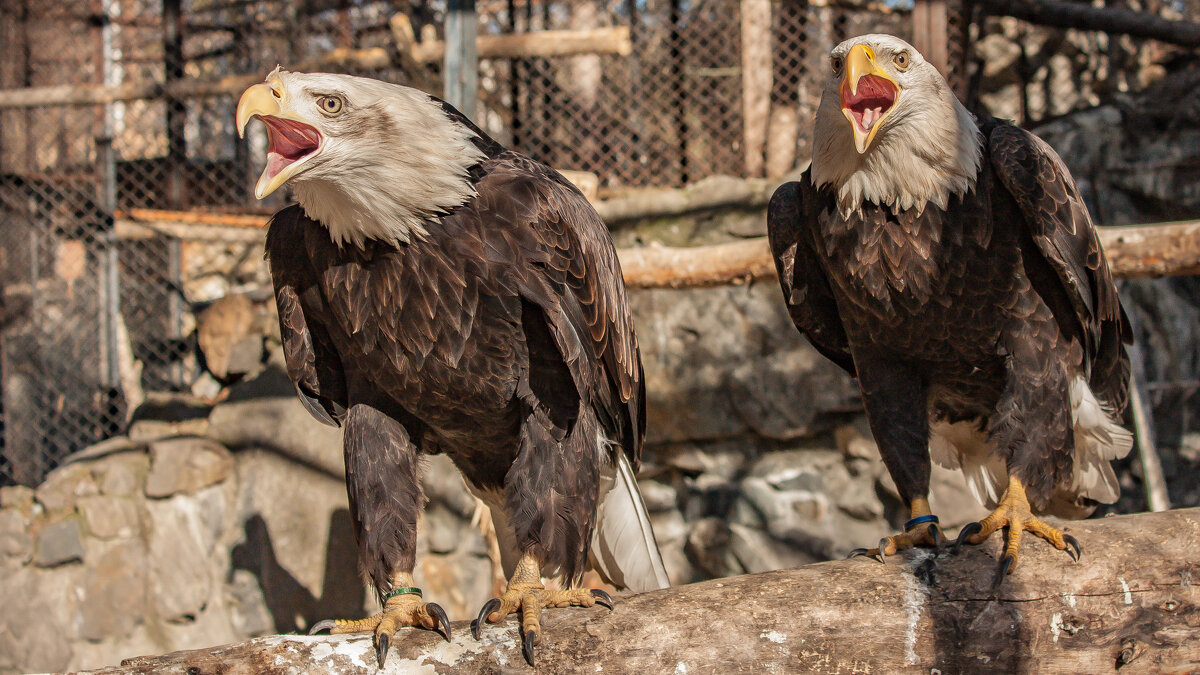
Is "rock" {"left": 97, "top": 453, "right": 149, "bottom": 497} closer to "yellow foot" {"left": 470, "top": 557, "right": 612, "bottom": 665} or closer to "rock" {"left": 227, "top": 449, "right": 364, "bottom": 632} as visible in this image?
"rock" {"left": 227, "top": 449, "right": 364, "bottom": 632}

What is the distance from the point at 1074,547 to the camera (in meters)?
2.16

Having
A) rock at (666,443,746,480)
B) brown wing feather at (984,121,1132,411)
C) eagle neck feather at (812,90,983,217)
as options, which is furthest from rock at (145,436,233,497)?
brown wing feather at (984,121,1132,411)

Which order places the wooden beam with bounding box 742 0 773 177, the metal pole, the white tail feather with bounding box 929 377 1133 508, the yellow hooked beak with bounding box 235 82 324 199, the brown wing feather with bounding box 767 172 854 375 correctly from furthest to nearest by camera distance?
the wooden beam with bounding box 742 0 773 177 < the metal pole < the white tail feather with bounding box 929 377 1133 508 < the brown wing feather with bounding box 767 172 854 375 < the yellow hooked beak with bounding box 235 82 324 199

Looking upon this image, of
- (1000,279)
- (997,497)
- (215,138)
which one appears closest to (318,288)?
(1000,279)

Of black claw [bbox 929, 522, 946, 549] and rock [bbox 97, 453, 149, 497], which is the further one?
rock [bbox 97, 453, 149, 497]

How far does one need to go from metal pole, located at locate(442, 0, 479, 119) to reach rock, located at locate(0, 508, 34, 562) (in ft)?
10.7

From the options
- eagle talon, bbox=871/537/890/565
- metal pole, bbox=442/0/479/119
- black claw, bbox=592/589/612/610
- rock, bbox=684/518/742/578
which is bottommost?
rock, bbox=684/518/742/578

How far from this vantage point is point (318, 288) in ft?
7.49

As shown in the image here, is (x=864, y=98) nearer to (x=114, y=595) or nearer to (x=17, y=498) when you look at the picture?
(x=114, y=595)

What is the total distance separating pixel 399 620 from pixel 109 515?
342cm

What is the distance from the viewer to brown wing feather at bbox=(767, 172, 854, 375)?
2.61m

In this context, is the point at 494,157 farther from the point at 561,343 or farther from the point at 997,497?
the point at 997,497

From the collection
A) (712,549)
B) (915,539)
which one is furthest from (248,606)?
(915,539)

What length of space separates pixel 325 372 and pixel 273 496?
8.42 feet
